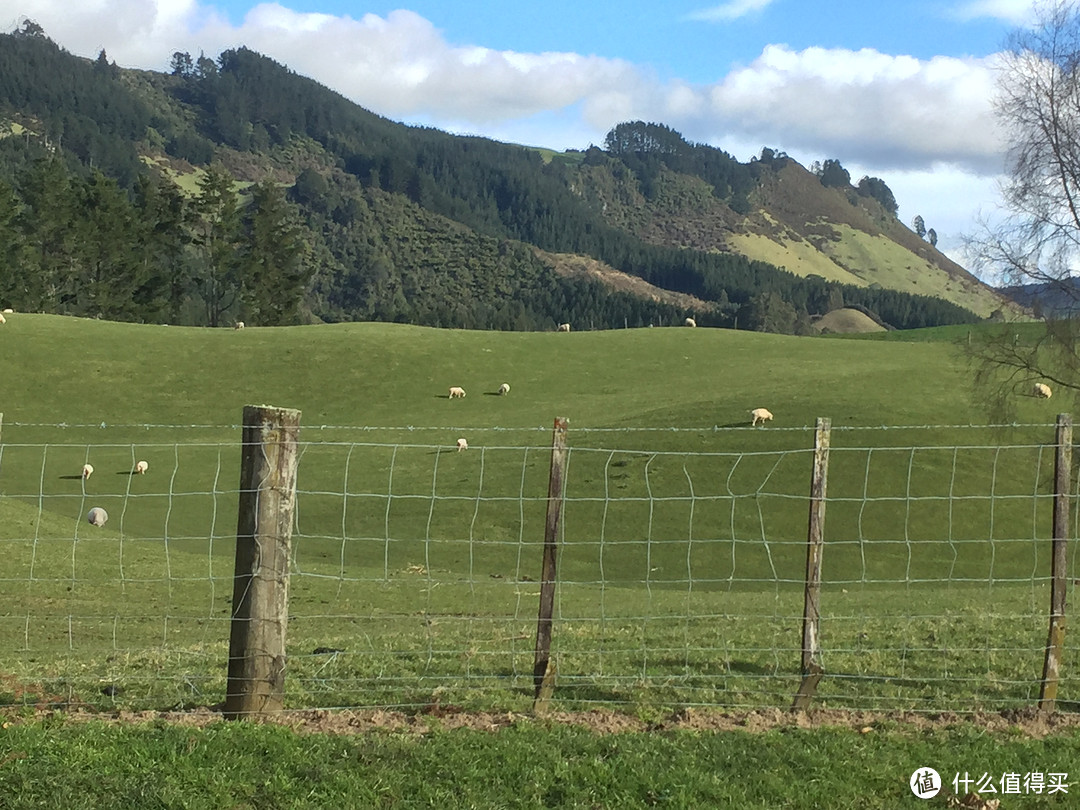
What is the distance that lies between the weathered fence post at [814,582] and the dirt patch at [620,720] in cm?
20

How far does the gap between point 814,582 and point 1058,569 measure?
74.7 inches

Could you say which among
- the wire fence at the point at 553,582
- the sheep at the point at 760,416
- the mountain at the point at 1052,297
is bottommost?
the wire fence at the point at 553,582

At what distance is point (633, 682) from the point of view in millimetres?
8914

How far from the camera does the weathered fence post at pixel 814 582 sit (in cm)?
817

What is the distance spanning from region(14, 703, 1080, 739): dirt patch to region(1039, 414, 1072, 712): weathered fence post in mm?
235

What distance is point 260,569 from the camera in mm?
7336

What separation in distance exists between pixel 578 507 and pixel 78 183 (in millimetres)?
72133

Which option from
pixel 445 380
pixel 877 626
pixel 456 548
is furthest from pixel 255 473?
pixel 445 380

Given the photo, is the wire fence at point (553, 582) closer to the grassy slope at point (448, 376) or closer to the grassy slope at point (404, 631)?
the grassy slope at point (404, 631)

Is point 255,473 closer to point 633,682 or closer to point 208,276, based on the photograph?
point 633,682

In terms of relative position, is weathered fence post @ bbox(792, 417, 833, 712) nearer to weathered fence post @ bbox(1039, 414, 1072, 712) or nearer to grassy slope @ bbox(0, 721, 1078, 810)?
grassy slope @ bbox(0, 721, 1078, 810)

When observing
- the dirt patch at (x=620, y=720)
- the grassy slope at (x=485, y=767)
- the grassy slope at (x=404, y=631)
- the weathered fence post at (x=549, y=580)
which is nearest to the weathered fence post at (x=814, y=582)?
the dirt patch at (x=620, y=720)

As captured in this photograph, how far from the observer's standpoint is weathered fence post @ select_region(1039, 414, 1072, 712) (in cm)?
824

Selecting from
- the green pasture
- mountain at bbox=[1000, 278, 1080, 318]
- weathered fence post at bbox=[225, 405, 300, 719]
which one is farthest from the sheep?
weathered fence post at bbox=[225, 405, 300, 719]
